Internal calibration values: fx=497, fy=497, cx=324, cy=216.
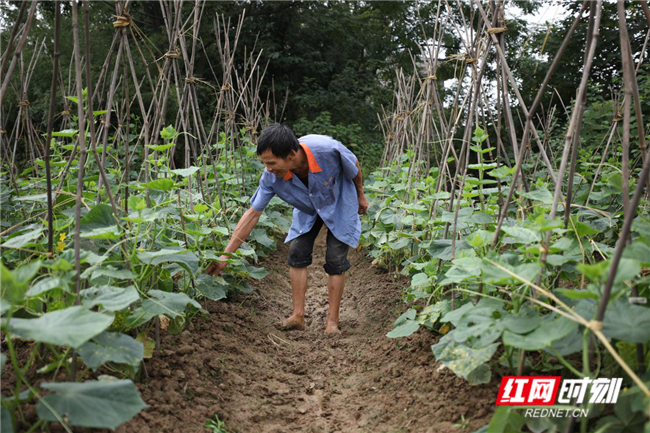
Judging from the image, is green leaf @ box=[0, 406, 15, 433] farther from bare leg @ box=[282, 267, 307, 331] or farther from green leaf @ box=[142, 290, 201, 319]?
bare leg @ box=[282, 267, 307, 331]

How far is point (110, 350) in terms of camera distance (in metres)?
1.52

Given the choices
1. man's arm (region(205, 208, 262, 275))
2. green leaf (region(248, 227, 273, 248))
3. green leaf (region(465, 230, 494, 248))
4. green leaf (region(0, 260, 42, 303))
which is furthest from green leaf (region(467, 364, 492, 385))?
green leaf (region(248, 227, 273, 248))

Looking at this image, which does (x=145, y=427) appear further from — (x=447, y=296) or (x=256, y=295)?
(x=256, y=295)

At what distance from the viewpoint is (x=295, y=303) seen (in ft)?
11.1

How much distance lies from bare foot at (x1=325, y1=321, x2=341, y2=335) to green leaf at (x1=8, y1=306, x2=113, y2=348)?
2.15 m

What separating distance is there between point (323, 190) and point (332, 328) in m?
0.93

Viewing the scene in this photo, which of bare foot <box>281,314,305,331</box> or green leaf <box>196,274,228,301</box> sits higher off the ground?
green leaf <box>196,274,228,301</box>

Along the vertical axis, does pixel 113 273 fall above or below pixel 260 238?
above

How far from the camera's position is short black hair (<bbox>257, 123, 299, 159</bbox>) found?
2.86m

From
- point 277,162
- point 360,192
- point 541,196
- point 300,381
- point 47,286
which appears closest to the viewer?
point 47,286

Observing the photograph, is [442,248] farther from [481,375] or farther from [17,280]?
[17,280]

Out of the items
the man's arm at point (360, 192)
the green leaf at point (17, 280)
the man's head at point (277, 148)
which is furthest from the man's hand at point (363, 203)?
the green leaf at point (17, 280)

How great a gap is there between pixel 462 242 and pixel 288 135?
1.21 metres

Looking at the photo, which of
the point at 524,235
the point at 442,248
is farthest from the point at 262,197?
the point at 524,235
